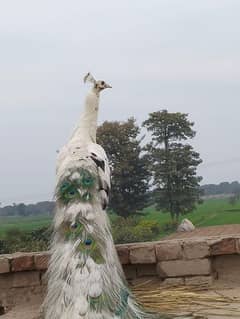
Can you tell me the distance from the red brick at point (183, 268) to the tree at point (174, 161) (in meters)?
18.0

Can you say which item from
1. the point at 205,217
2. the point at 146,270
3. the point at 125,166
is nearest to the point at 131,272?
the point at 146,270

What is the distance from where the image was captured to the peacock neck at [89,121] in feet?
22.1

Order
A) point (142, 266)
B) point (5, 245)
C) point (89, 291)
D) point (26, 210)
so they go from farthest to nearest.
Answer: point (26, 210), point (5, 245), point (142, 266), point (89, 291)

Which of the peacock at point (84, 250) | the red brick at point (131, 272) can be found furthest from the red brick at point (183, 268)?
the peacock at point (84, 250)

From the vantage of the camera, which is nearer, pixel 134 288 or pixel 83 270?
pixel 83 270

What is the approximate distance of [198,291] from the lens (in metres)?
5.95

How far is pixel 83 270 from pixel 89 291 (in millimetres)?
230

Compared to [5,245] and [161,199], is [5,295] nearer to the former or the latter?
[5,245]

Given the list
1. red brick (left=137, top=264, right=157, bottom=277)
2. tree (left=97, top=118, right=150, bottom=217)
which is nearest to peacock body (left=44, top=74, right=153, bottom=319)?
red brick (left=137, top=264, right=157, bottom=277)

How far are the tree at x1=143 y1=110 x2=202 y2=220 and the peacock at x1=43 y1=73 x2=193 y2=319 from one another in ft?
60.0

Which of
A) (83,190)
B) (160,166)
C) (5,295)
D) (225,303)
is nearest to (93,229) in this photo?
(83,190)

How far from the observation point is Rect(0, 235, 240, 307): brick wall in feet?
19.9

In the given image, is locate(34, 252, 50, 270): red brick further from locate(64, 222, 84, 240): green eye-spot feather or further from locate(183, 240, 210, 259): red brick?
locate(183, 240, 210, 259): red brick

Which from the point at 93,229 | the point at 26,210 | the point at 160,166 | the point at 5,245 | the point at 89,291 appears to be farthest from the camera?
the point at 26,210
